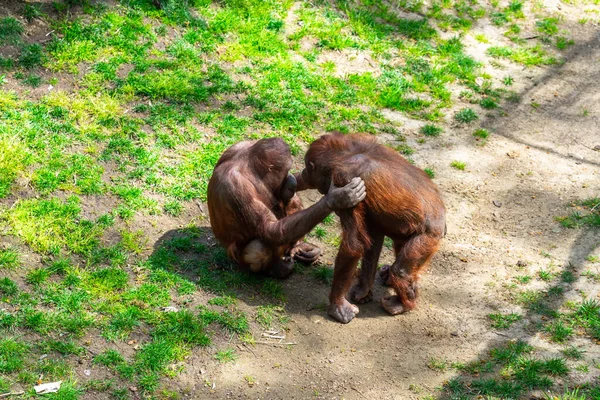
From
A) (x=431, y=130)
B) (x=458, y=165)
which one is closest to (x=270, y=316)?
(x=458, y=165)

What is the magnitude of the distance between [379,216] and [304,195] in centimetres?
176

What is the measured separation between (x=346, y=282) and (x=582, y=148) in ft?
13.3

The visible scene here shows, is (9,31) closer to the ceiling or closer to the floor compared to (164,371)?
closer to the ceiling

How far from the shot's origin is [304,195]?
23.7 feet

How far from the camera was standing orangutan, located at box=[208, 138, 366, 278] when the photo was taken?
5.77 metres

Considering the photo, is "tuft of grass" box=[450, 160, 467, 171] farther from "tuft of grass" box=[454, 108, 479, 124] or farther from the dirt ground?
"tuft of grass" box=[454, 108, 479, 124]

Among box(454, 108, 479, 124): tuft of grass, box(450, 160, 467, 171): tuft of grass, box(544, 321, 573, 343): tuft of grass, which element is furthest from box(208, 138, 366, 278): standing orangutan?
box(454, 108, 479, 124): tuft of grass

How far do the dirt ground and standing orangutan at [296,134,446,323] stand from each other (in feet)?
0.93

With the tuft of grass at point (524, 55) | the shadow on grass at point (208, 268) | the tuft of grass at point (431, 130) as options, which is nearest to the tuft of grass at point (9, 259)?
the shadow on grass at point (208, 268)

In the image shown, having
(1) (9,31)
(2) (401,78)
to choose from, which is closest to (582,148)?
(2) (401,78)

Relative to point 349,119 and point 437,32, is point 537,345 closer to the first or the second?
point 349,119

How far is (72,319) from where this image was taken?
17.2 ft

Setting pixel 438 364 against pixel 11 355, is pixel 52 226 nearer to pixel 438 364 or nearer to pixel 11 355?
pixel 11 355

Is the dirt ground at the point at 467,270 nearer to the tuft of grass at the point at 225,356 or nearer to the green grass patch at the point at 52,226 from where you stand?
the tuft of grass at the point at 225,356
